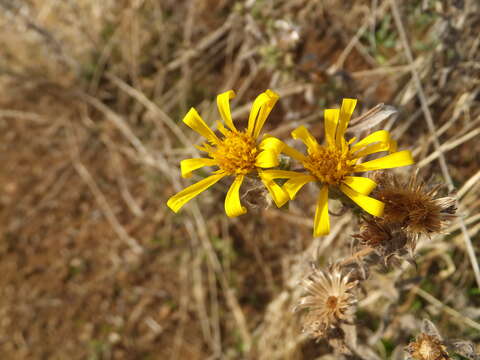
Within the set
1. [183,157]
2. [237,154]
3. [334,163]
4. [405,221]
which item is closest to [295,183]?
[334,163]

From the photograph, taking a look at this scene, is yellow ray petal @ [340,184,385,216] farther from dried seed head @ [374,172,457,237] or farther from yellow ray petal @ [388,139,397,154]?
yellow ray petal @ [388,139,397,154]

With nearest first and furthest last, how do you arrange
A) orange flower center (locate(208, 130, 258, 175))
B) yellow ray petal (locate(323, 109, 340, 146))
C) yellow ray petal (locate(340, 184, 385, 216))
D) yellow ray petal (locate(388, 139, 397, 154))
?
yellow ray petal (locate(340, 184, 385, 216)) < yellow ray petal (locate(388, 139, 397, 154)) < yellow ray petal (locate(323, 109, 340, 146)) < orange flower center (locate(208, 130, 258, 175))

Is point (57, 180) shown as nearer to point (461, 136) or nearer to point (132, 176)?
point (132, 176)

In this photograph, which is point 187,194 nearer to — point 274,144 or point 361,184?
point 274,144

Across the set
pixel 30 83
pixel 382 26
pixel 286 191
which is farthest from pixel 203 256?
pixel 30 83

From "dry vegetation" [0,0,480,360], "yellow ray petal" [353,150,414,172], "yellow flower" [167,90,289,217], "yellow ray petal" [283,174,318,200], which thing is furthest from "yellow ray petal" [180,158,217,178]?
"dry vegetation" [0,0,480,360]

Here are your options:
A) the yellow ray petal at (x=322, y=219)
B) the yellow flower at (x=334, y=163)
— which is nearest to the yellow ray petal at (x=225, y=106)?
the yellow flower at (x=334, y=163)

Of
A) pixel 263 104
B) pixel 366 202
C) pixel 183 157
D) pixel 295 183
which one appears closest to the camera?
pixel 366 202
